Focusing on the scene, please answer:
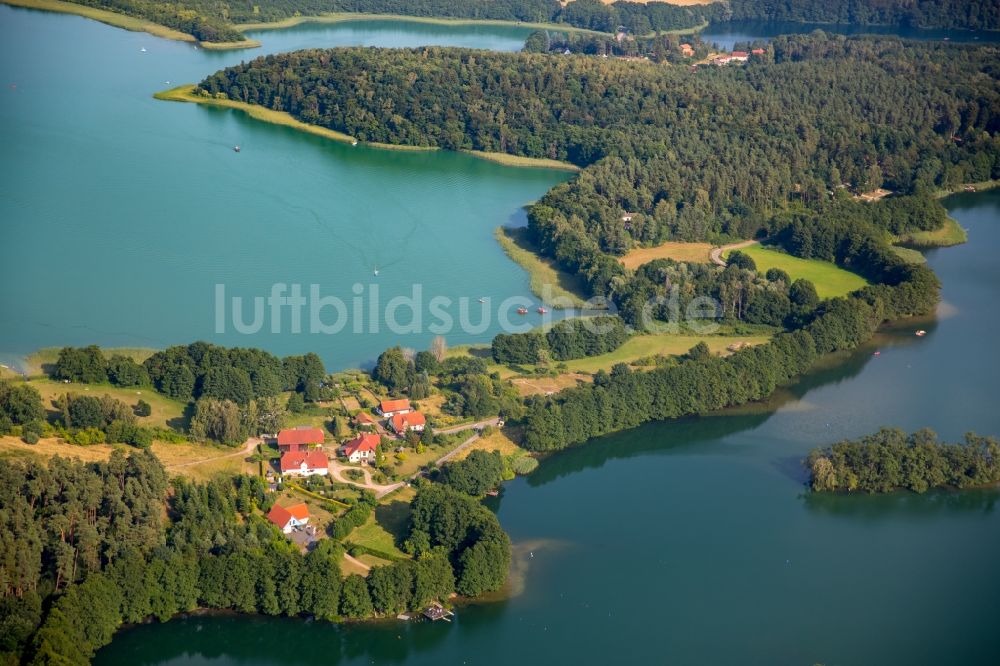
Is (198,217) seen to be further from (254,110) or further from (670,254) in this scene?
(670,254)

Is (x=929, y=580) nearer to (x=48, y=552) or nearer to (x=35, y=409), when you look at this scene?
(x=48, y=552)

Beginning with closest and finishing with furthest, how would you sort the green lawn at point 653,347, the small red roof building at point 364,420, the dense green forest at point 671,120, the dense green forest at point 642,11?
the small red roof building at point 364,420 → the green lawn at point 653,347 → the dense green forest at point 671,120 → the dense green forest at point 642,11

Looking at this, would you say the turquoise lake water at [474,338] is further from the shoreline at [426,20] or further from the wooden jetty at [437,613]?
the shoreline at [426,20]

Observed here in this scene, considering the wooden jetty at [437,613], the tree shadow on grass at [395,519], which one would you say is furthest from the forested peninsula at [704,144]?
the wooden jetty at [437,613]

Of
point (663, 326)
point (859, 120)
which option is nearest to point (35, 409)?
point (663, 326)

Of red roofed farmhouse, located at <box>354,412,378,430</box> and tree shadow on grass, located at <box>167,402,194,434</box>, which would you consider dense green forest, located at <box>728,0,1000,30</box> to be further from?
tree shadow on grass, located at <box>167,402,194,434</box>

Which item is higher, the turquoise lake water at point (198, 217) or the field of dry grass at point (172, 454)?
the turquoise lake water at point (198, 217)

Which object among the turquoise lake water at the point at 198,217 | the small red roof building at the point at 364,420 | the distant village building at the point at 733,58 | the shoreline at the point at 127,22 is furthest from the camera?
the distant village building at the point at 733,58

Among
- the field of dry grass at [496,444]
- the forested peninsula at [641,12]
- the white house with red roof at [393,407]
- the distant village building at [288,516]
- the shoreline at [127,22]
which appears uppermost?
the forested peninsula at [641,12]
